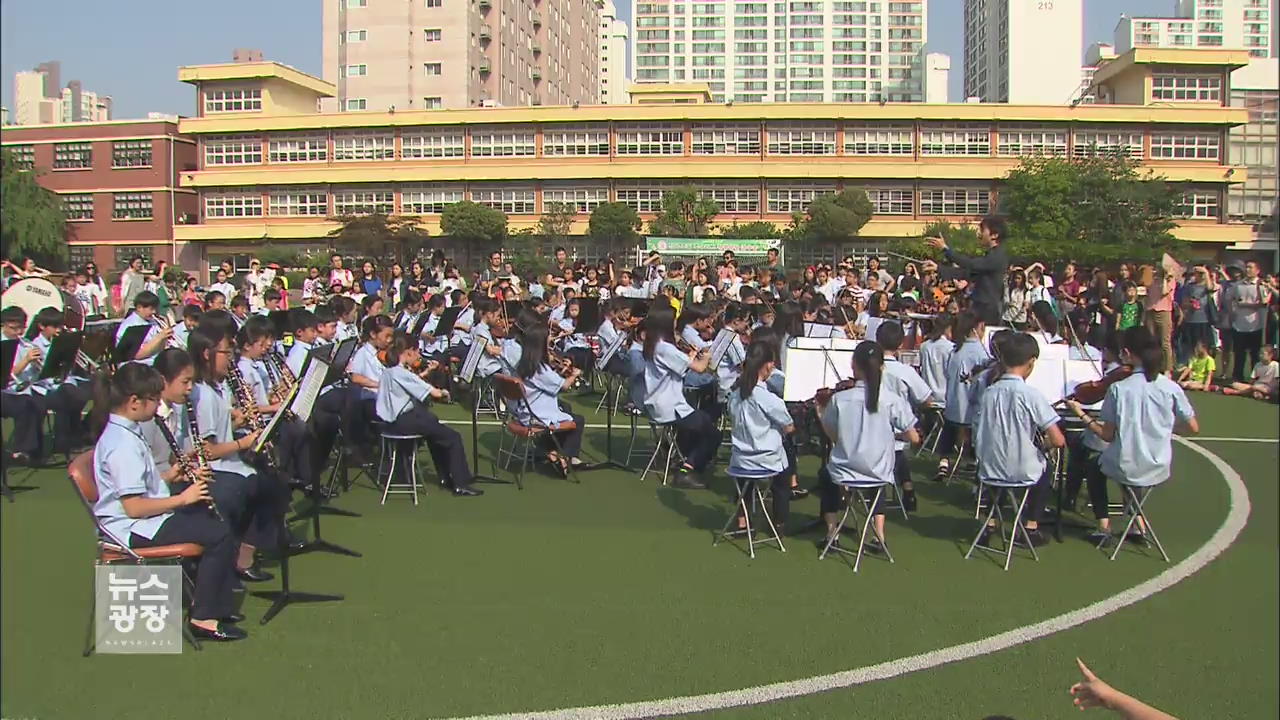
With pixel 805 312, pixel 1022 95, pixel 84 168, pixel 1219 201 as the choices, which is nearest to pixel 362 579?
pixel 805 312

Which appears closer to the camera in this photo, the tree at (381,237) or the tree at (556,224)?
the tree at (381,237)

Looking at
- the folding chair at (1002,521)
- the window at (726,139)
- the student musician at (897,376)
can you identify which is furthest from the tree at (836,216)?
the folding chair at (1002,521)

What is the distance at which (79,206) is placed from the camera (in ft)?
206

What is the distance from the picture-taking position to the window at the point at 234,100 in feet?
212

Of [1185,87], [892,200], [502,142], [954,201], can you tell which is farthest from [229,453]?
[1185,87]

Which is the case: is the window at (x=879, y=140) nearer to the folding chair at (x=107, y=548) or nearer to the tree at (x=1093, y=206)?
the tree at (x=1093, y=206)

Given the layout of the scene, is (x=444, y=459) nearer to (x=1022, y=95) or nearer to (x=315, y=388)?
(x=315, y=388)

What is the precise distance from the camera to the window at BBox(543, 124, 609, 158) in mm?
58375

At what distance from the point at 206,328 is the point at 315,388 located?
3.62 feet

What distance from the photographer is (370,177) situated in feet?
196

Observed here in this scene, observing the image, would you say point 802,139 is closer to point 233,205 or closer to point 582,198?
point 582,198

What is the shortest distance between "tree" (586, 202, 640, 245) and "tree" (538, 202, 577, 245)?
4.81 feet

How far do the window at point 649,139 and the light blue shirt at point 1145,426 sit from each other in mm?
52054

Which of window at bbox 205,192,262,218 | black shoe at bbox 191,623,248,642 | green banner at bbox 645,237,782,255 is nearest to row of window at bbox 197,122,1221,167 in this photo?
window at bbox 205,192,262,218
